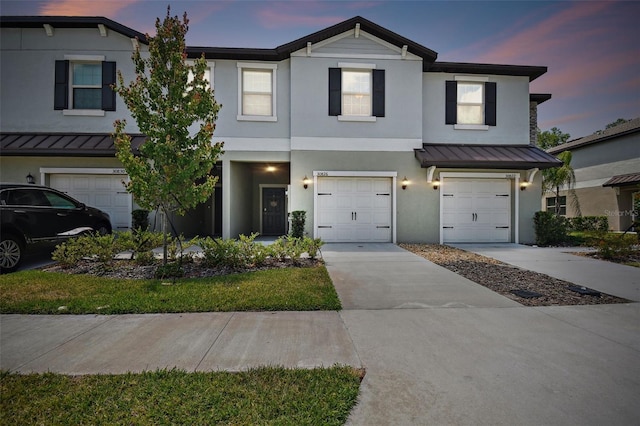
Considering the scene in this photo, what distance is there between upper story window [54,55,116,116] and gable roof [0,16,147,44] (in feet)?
3.56

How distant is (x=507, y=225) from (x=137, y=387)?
12.3 meters

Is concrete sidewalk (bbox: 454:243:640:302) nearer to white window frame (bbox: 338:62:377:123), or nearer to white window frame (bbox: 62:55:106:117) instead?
white window frame (bbox: 338:62:377:123)

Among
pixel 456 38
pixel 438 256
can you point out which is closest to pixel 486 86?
pixel 456 38

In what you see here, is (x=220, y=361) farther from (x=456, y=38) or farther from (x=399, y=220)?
(x=456, y=38)

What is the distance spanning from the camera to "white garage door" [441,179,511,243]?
36.4ft

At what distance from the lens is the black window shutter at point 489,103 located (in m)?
11.2

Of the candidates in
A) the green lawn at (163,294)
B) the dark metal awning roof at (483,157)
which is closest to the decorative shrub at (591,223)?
the dark metal awning roof at (483,157)

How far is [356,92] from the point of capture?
35.0ft

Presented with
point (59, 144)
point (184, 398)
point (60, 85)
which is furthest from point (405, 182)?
point (60, 85)

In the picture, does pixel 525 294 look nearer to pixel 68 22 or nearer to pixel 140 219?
pixel 140 219

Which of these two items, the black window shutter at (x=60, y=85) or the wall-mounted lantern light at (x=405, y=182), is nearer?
the black window shutter at (x=60, y=85)

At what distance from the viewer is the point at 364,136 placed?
1062 cm

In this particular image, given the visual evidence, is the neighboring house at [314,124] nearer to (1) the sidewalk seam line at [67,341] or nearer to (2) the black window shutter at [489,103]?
(2) the black window shutter at [489,103]

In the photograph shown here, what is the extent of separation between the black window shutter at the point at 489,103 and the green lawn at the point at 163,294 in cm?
952
